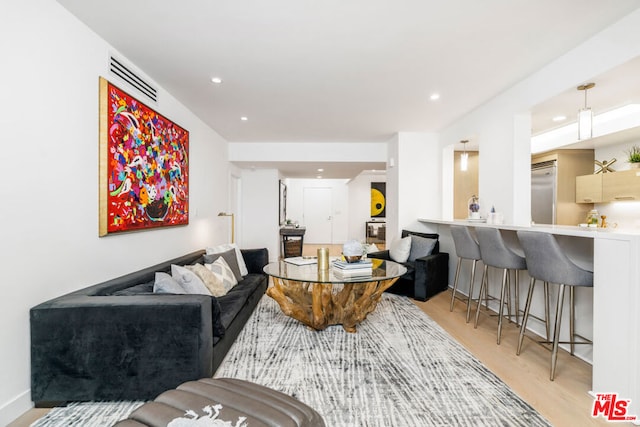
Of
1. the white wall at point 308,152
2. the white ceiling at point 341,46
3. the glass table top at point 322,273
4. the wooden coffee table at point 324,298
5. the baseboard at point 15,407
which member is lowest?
the baseboard at point 15,407

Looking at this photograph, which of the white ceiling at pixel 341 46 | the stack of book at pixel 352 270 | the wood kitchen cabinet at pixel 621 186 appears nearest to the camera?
→ the white ceiling at pixel 341 46

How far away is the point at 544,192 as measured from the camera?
5258mm

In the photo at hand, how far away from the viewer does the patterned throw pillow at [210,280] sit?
Answer: 113 inches

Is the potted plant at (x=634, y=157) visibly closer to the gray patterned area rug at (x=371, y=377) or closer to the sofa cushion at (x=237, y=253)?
the gray patterned area rug at (x=371, y=377)

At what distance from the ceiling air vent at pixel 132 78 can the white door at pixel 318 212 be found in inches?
303

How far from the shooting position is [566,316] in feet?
8.63

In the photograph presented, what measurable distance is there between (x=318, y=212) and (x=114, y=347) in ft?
29.4

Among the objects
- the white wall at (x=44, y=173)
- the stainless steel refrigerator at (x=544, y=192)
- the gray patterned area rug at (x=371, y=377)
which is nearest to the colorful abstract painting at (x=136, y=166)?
the white wall at (x=44, y=173)

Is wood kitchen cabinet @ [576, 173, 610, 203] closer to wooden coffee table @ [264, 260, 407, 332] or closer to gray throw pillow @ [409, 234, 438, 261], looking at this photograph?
gray throw pillow @ [409, 234, 438, 261]

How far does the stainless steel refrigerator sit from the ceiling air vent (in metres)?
5.77

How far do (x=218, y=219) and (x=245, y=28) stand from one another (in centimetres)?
340

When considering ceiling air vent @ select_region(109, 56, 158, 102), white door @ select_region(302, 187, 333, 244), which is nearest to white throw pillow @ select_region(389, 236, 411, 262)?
ceiling air vent @ select_region(109, 56, 158, 102)

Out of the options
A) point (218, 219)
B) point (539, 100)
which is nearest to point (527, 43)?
point (539, 100)

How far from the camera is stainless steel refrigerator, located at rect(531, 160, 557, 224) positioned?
16.6ft
